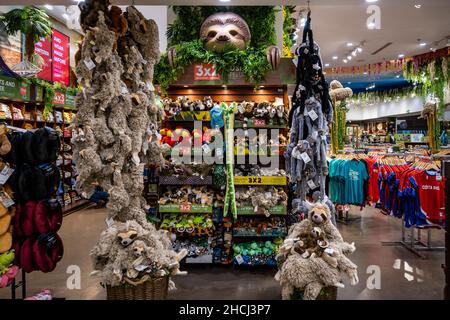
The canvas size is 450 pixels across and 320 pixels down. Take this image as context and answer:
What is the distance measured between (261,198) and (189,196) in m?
0.89

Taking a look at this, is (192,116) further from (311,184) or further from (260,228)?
(311,184)

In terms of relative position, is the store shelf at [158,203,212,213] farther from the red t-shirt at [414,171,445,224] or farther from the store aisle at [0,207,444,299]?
the red t-shirt at [414,171,445,224]

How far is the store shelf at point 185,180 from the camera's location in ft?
14.4

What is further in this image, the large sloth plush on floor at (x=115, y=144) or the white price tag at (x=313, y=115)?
the white price tag at (x=313, y=115)

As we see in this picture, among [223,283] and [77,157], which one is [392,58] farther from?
[77,157]

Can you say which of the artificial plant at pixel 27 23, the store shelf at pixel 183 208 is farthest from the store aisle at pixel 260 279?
the artificial plant at pixel 27 23

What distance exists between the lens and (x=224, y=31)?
4285 millimetres

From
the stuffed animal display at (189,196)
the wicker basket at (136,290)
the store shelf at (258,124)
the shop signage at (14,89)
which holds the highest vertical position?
the shop signage at (14,89)

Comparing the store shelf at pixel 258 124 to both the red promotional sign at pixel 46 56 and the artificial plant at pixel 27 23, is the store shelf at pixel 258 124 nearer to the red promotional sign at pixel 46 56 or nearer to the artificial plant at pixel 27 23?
the artificial plant at pixel 27 23

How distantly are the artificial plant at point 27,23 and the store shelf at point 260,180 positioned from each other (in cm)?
463

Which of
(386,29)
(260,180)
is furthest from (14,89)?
(386,29)

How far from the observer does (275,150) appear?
4.44 meters

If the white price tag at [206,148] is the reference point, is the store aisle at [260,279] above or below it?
below
